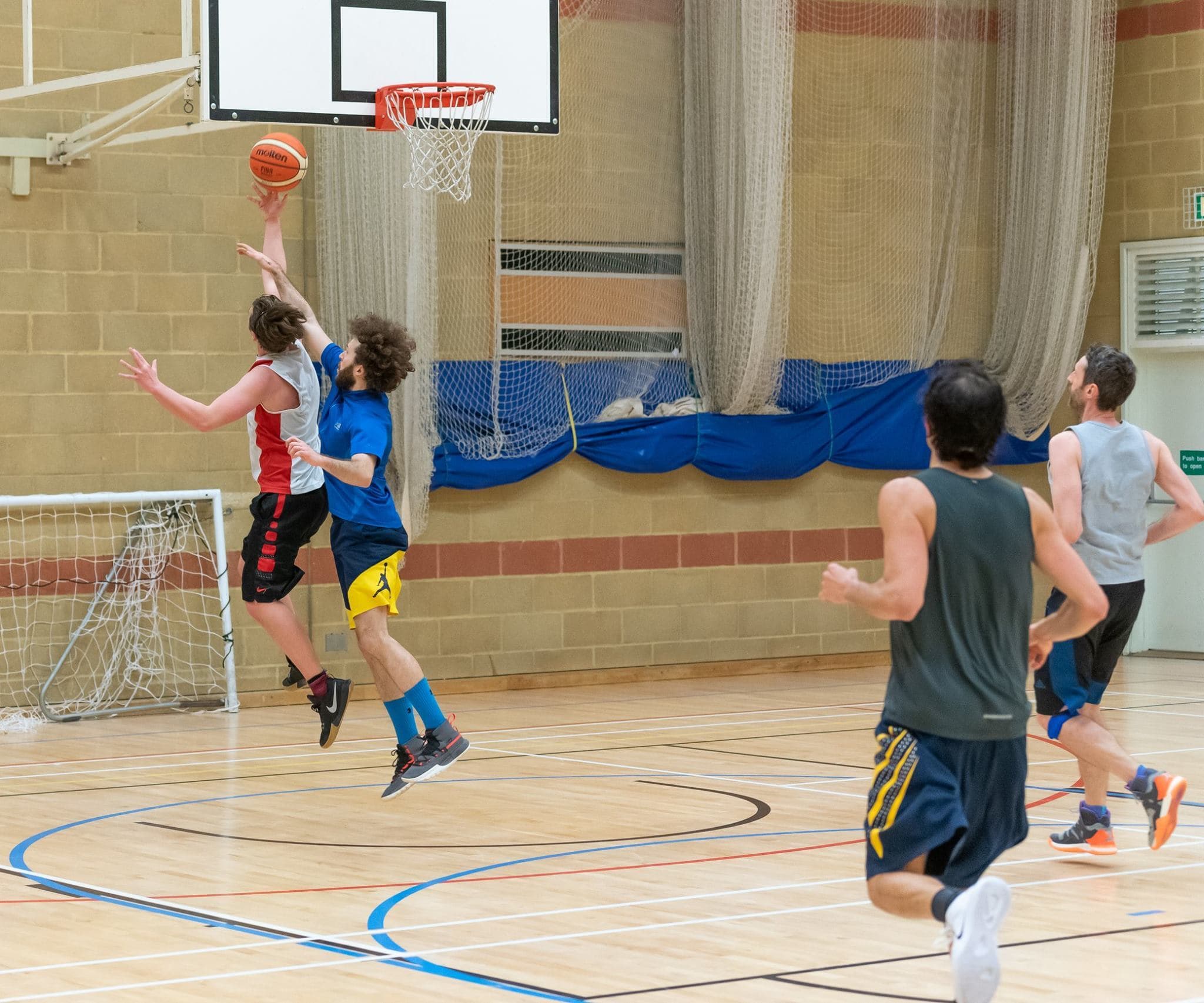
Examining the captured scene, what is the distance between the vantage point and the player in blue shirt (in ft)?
22.2

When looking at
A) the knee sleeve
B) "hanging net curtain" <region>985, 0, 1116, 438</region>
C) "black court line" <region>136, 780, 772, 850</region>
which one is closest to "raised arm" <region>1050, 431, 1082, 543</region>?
the knee sleeve

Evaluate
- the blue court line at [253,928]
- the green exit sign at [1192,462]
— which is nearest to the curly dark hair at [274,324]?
the blue court line at [253,928]

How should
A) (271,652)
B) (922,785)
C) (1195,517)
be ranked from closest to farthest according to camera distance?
1. (922,785)
2. (1195,517)
3. (271,652)

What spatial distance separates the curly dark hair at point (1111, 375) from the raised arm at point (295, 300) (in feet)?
9.57

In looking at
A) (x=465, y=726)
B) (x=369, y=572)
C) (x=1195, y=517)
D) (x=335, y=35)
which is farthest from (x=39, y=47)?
(x=1195, y=517)

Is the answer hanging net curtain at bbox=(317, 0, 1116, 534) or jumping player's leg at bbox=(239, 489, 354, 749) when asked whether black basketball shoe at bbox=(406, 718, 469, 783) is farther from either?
hanging net curtain at bbox=(317, 0, 1116, 534)

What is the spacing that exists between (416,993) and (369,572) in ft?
8.69

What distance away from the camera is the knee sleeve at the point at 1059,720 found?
6.12 metres

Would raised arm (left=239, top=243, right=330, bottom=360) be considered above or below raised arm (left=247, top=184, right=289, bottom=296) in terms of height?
below

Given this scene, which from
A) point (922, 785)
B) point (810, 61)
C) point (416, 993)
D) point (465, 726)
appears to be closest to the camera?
point (922, 785)

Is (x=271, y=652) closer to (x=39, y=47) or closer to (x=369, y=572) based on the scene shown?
(x=39, y=47)

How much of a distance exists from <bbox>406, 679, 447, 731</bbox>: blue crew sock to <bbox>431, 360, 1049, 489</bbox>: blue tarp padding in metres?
4.72

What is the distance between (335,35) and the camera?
9016 mm

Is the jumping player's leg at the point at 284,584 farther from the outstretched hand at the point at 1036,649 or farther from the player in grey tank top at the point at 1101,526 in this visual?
the outstretched hand at the point at 1036,649
